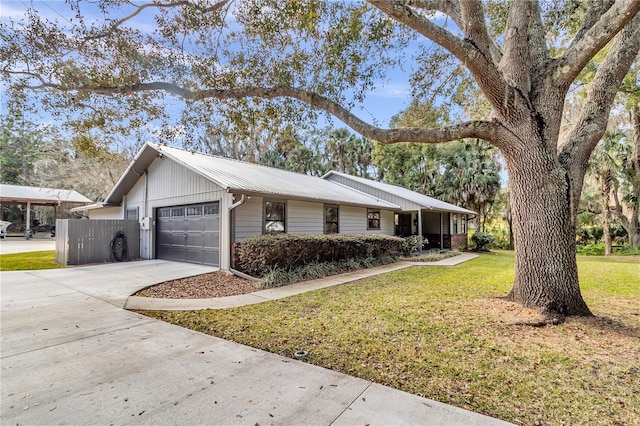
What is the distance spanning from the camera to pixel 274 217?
11172mm

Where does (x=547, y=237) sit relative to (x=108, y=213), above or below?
below

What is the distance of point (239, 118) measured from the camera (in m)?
7.37

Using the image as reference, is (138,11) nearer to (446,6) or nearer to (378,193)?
(446,6)

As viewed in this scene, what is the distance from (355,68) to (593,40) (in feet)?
13.7

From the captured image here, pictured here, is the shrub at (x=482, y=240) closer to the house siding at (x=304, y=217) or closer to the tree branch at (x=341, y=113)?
the house siding at (x=304, y=217)

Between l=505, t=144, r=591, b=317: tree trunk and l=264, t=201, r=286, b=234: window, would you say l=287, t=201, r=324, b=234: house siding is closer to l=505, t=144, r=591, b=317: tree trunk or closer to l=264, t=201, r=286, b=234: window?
l=264, t=201, r=286, b=234: window

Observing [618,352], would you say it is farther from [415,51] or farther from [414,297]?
[415,51]

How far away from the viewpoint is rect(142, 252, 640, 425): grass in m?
2.91

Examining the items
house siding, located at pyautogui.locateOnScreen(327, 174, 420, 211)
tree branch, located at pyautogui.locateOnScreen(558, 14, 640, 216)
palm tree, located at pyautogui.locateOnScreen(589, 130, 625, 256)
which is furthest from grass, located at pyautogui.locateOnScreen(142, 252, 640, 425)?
palm tree, located at pyautogui.locateOnScreen(589, 130, 625, 256)

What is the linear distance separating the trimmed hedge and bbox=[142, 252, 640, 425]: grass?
2159mm

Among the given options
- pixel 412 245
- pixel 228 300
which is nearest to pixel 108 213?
pixel 228 300

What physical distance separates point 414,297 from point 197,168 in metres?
7.48

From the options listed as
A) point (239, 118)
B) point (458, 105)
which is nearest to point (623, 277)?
point (458, 105)

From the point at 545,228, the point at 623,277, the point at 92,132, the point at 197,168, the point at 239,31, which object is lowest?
the point at 623,277
